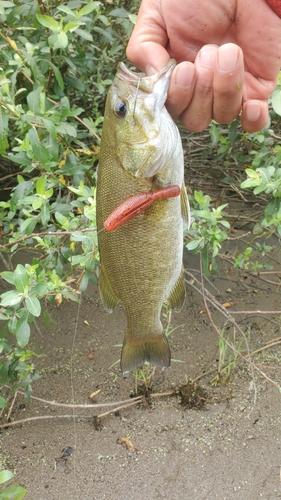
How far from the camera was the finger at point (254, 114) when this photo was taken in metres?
1.71

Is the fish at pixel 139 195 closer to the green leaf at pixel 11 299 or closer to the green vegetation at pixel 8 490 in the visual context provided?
the green leaf at pixel 11 299

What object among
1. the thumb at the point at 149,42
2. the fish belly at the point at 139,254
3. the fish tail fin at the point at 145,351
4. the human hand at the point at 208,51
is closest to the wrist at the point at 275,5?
the human hand at the point at 208,51

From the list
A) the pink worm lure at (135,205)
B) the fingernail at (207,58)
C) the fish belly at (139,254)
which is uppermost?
the fingernail at (207,58)

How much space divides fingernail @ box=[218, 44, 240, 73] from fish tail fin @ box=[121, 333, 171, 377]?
103 centimetres

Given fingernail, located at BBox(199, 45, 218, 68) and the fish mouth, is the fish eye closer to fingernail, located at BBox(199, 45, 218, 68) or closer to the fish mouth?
the fish mouth

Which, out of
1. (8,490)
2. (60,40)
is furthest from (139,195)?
(8,490)

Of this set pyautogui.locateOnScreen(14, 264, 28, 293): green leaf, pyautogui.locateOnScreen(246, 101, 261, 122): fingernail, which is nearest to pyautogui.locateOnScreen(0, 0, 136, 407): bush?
pyautogui.locateOnScreen(14, 264, 28, 293): green leaf

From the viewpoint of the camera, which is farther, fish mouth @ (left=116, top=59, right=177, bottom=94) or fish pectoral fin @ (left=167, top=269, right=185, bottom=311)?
fish pectoral fin @ (left=167, top=269, right=185, bottom=311)

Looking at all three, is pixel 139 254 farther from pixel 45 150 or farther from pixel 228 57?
pixel 45 150

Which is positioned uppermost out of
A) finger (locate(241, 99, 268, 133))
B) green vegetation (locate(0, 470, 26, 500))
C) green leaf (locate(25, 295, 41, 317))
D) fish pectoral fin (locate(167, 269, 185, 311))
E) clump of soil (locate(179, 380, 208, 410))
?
finger (locate(241, 99, 268, 133))

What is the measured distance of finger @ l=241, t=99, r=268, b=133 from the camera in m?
1.71

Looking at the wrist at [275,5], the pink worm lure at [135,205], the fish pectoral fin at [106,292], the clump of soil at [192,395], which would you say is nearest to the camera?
the pink worm lure at [135,205]

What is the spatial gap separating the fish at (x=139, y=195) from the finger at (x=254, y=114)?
1.00 feet

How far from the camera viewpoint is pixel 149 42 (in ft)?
5.89
